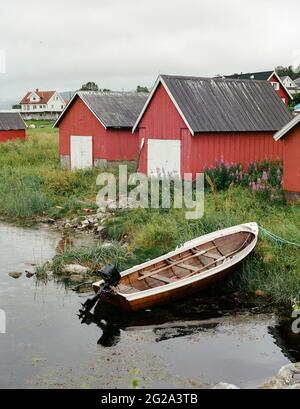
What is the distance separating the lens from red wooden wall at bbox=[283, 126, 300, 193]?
54.7 feet

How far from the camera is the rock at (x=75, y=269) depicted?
1349cm

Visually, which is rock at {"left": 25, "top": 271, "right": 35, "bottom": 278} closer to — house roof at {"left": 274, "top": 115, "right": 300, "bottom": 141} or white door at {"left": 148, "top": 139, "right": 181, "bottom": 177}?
house roof at {"left": 274, "top": 115, "right": 300, "bottom": 141}

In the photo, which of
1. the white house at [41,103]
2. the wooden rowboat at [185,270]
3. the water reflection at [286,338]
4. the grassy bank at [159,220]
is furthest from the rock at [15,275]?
the white house at [41,103]

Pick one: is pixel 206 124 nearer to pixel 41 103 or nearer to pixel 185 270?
pixel 185 270

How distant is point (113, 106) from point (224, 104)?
23.5 feet

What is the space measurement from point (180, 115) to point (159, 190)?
2.88 m

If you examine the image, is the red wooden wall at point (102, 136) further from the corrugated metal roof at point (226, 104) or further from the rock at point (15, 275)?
the rock at point (15, 275)

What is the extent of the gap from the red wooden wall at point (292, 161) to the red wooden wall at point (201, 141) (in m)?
3.85

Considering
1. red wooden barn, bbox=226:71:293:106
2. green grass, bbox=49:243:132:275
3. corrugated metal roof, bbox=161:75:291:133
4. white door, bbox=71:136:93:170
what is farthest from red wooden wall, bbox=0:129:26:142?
green grass, bbox=49:243:132:275

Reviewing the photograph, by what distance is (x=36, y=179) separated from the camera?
23906 millimetres

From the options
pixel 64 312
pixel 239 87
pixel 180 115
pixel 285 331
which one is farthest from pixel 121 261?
pixel 239 87

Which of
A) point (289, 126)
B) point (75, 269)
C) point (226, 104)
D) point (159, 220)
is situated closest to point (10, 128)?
point (226, 104)

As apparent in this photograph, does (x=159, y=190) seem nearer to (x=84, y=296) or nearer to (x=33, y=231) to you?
(x=33, y=231)

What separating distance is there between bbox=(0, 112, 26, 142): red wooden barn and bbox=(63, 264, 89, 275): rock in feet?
92.6
